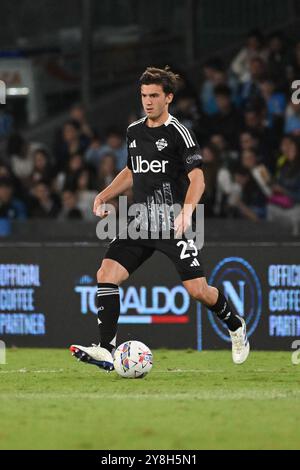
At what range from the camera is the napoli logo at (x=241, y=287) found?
13.8 meters

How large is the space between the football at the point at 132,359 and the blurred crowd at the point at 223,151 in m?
5.72

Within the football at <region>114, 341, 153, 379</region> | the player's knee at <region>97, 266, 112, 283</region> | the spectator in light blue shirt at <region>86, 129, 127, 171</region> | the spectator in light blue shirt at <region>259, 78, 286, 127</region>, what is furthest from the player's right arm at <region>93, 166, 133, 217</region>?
the spectator in light blue shirt at <region>86, 129, 127, 171</region>

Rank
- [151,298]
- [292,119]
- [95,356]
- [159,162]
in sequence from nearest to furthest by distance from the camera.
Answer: [95,356] < [159,162] < [151,298] < [292,119]

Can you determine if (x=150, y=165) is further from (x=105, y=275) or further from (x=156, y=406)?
(x=156, y=406)

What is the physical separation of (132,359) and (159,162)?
1.57 m

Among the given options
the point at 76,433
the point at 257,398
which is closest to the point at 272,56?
the point at 257,398

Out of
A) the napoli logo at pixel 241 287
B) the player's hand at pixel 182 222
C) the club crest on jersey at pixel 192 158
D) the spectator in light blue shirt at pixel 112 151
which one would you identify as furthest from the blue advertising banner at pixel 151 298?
the spectator in light blue shirt at pixel 112 151

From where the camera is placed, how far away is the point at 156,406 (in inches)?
360

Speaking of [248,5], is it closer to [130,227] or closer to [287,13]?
[287,13]

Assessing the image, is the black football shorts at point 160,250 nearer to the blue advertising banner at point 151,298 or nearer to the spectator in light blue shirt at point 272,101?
the blue advertising banner at point 151,298

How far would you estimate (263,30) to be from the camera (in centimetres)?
2175

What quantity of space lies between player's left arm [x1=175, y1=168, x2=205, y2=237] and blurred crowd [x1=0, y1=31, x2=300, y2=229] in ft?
18.6

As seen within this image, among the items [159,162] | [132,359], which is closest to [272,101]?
[159,162]

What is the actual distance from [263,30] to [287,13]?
816 millimetres
